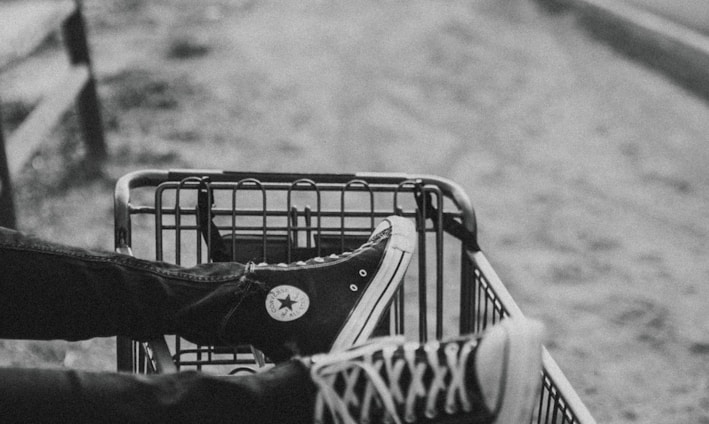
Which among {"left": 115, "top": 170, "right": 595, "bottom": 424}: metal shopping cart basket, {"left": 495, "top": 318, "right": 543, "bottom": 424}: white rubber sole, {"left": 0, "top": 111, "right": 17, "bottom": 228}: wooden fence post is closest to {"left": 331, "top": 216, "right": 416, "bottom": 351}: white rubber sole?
{"left": 115, "top": 170, "right": 595, "bottom": 424}: metal shopping cart basket

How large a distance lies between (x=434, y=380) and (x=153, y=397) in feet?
1.27

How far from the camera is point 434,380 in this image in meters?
1.22

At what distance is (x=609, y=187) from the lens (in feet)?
13.6

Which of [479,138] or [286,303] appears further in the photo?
[479,138]

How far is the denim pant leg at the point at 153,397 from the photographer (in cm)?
120

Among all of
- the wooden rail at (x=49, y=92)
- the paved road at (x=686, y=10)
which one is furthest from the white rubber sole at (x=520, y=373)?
the paved road at (x=686, y=10)

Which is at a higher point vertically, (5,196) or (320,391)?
(320,391)

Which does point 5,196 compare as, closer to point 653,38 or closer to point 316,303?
point 316,303

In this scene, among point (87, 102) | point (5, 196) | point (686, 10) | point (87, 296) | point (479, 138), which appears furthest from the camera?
point (686, 10)

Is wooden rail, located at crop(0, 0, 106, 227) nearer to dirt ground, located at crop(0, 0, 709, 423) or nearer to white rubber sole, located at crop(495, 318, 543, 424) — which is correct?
dirt ground, located at crop(0, 0, 709, 423)

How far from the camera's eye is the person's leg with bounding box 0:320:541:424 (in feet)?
3.91

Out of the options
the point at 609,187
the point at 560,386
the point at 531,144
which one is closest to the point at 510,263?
the point at 609,187

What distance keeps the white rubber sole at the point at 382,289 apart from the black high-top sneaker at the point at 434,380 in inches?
5.4

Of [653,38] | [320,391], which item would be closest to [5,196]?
[320,391]
